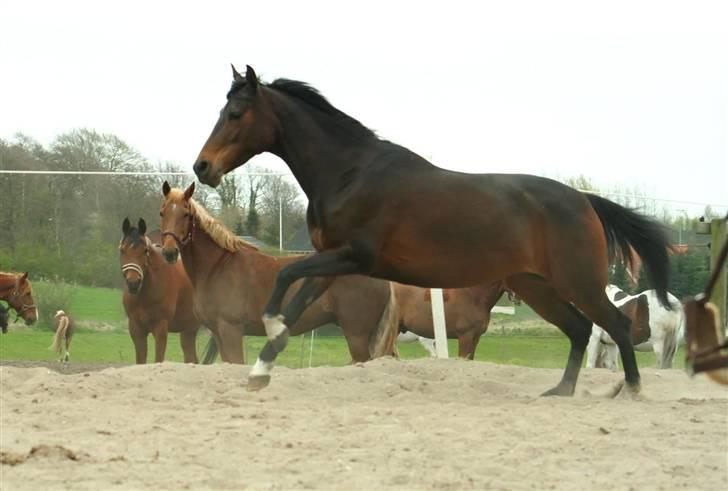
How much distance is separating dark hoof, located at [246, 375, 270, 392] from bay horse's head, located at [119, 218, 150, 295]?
481 cm

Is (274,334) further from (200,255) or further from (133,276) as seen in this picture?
(133,276)

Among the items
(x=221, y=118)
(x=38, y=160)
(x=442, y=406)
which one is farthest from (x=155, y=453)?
(x=38, y=160)

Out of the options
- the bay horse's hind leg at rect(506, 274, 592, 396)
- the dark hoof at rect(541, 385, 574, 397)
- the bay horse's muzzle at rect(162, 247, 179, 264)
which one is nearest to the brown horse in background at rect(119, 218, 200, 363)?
the bay horse's muzzle at rect(162, 247, 179, 264)

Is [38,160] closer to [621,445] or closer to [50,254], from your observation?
[50,254]

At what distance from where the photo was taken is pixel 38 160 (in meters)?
14.9

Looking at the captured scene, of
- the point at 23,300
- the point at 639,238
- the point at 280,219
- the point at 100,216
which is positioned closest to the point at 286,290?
the point at 639,238

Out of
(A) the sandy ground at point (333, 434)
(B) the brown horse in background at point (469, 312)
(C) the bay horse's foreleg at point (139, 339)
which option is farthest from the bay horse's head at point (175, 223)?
(B) the brown horse in background at point (469, 312)

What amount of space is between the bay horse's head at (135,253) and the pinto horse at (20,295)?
272 centimetres

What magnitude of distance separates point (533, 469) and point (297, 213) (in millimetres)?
9783

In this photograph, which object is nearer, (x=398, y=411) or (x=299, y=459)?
(x=299, y=459)

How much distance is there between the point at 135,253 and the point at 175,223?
4.87 feet

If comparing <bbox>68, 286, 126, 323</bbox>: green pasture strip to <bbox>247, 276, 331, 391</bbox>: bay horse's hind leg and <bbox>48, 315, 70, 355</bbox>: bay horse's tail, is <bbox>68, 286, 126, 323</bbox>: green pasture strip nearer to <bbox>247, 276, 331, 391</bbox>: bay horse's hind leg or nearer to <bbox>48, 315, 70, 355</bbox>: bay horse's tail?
<bbox>48, 315, 70, 355</bbox>: bay horse's tail

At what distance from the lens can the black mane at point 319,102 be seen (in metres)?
8.09

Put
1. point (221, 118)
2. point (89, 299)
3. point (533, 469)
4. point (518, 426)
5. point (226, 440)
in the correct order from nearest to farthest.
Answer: point (533, 469) → point (226, 440) → point (518, 426) → point (221, 118) → point (89, 299)
